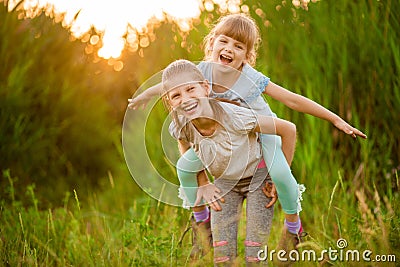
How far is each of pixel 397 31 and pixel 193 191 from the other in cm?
208

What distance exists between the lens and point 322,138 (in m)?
4.28

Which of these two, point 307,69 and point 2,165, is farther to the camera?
point 2,165

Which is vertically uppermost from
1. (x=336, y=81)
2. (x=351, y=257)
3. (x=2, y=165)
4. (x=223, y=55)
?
(x=336, y=81)

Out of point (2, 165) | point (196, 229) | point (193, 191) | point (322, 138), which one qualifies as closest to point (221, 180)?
point (193, 191)

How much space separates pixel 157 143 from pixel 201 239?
2354mm

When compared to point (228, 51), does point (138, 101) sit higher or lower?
lower

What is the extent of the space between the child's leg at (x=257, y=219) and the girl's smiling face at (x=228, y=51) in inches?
18.8

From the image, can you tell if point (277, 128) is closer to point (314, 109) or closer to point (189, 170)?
point (314, 109)

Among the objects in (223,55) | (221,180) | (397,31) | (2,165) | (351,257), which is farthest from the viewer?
(2,165)

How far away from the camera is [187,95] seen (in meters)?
2.48

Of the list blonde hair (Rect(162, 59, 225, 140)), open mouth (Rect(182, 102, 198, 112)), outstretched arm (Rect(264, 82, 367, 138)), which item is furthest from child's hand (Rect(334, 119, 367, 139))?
open mouth (Rect(182, 102, 198, 112))

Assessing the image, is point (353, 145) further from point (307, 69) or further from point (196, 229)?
point (196, 229)

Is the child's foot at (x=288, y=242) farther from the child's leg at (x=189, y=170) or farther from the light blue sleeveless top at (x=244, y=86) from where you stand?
the light blue sleeveless top at (x=244, y=86)

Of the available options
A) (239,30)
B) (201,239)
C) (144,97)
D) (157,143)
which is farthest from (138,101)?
(157,143)
